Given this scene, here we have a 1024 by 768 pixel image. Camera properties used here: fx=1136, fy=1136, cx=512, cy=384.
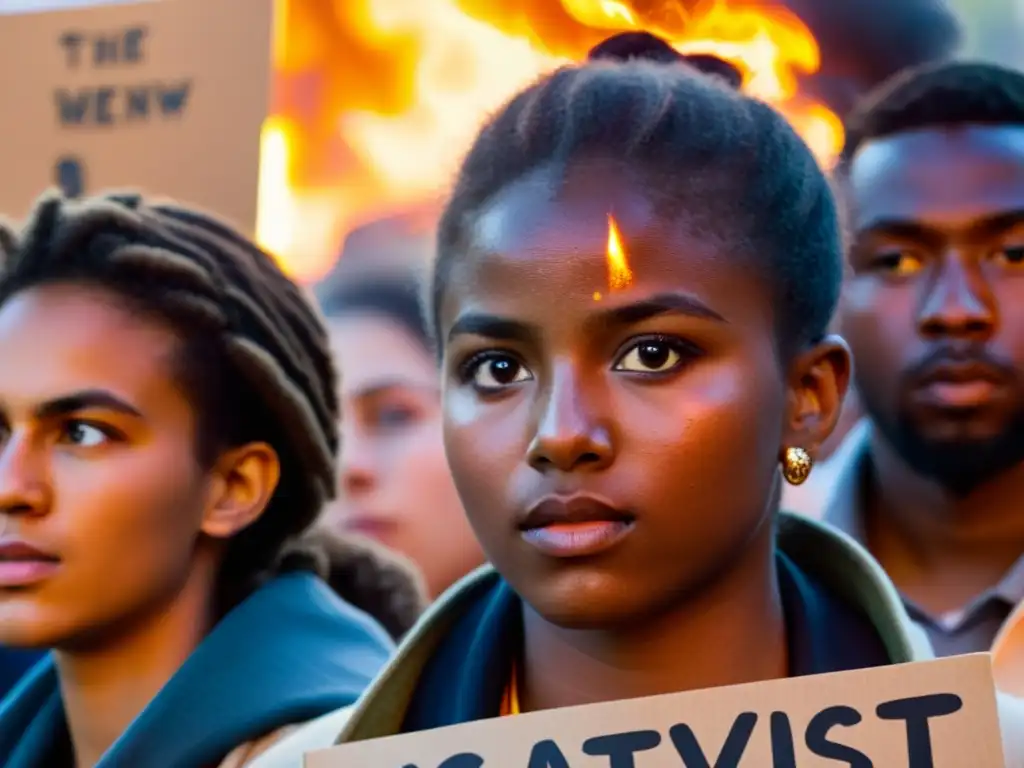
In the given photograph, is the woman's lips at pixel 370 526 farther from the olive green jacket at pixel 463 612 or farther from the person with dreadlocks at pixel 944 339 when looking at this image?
the person with dreadlocks at pixel 944 339

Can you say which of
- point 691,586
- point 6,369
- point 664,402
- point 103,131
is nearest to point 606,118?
point 664,402

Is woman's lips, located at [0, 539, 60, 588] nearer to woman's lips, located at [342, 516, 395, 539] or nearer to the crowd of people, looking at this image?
the crowd of people

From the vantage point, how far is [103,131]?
1574mm

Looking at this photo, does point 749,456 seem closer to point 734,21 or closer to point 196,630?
point 734,21

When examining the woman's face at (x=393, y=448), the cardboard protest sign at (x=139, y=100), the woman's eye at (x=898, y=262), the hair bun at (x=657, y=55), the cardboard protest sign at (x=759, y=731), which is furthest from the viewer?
the cardboard protest sign at (x=139, y=100)

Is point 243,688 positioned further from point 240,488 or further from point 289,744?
point 240,488

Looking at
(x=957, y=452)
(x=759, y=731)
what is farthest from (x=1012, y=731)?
(x=957, y=452)

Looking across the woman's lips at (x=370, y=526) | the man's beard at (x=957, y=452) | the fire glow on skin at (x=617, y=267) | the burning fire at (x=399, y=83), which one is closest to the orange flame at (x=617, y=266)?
the fire glow on skin at (x=617, y=267)

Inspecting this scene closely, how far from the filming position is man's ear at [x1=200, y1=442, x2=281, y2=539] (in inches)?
46.7

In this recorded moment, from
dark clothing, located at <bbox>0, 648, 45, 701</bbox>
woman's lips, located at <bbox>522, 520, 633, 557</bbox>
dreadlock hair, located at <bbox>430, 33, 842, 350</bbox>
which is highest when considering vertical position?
dreadlock hair, located at <bbox>430, 33, 842, 350</bbox>

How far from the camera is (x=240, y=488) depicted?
47.8 inches

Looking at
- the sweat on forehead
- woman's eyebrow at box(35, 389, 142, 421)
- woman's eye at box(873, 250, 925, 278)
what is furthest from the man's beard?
woman's eyebrow at box(35, 389, 142, 421)

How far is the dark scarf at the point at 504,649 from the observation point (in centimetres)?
92

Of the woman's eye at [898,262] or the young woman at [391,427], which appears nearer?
the woman's eye at [898,262]
